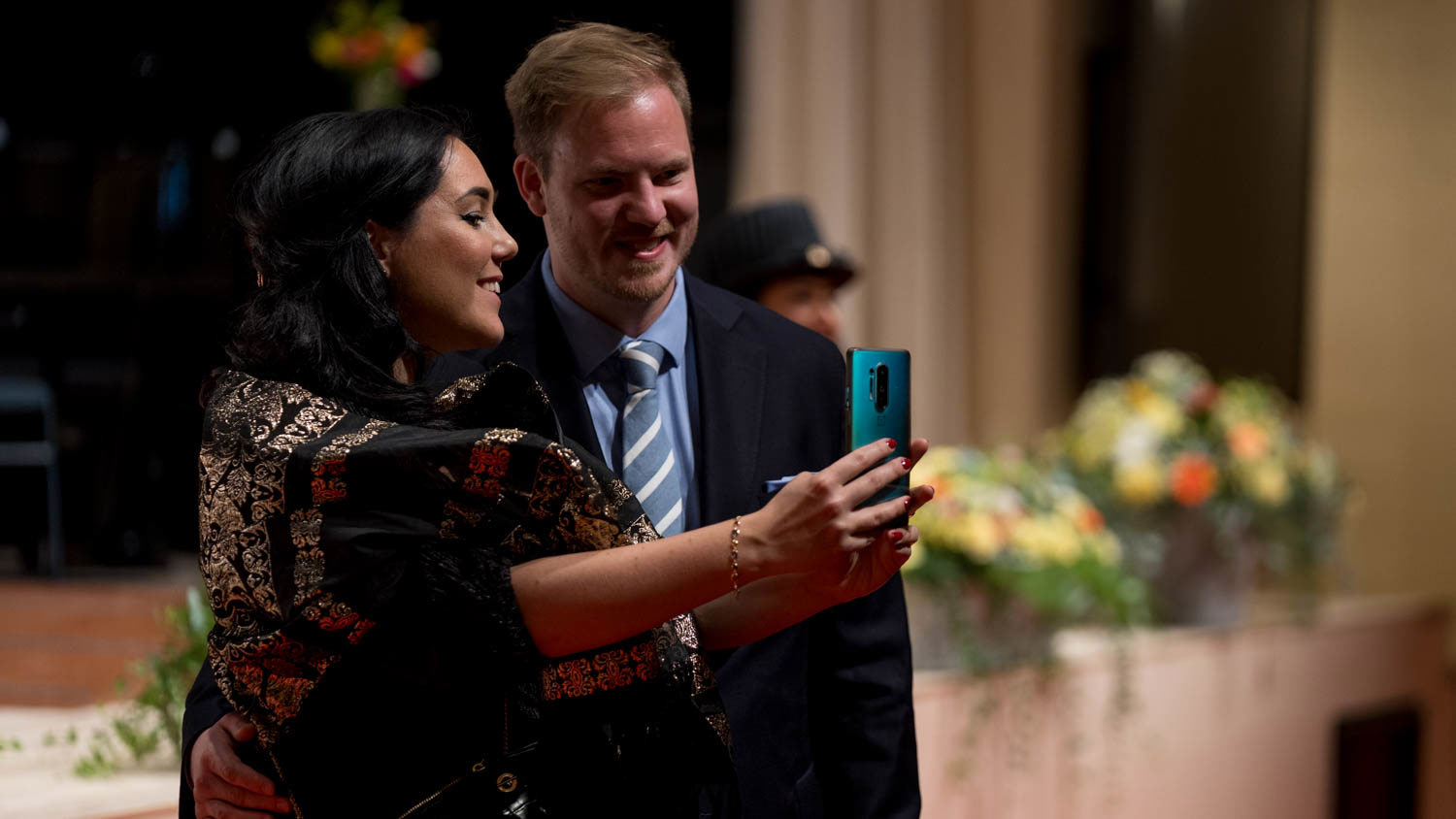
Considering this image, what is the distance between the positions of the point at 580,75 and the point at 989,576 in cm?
206

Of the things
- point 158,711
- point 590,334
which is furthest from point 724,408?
point 158,711

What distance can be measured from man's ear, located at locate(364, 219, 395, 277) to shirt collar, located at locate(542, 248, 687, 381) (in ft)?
0.93

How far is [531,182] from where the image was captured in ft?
5.56

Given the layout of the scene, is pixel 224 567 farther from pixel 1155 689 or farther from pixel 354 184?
pixel 1155 689

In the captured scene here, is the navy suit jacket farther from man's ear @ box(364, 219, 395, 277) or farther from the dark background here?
the dark background

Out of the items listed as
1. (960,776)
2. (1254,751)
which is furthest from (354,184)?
(1254,751)

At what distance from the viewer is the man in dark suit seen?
1594mm

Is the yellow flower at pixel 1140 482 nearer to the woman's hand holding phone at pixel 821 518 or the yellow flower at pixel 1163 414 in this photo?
the yellow flower at pixel 1163 414

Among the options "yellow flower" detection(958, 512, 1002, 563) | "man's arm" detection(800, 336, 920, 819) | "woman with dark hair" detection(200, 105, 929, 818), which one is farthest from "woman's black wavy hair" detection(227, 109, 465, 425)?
A: "yellow flower" detection(958, 512, 1002, 563)

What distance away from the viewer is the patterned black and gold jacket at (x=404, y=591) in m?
1.34

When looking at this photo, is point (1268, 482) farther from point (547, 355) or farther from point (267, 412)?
point (267, 412)

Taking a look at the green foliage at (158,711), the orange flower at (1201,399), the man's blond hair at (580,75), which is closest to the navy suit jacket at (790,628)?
the man's blond hair at (580,75)

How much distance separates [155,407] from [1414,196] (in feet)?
15.3

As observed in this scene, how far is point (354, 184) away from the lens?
4.81 feet
